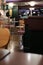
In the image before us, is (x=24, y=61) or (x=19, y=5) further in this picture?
(x=19, y=5)

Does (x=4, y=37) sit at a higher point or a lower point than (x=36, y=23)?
lower

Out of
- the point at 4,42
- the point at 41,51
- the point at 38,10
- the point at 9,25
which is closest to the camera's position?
the point at 4,42

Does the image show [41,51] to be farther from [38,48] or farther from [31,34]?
[31,34]

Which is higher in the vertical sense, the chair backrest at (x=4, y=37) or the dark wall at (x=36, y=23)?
the dark wall at (x=36, y=23)

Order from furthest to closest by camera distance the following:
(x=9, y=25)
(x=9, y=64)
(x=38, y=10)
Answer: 1. (x=38, y=10)
2. (x=9, y=25)
3. (x=9, y=64)

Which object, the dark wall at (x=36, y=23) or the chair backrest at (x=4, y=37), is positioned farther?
the dark wall at (x=36, y=23)

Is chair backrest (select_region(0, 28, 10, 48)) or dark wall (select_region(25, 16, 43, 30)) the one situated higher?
dark wall (select_region(25, 16, 43, 30))

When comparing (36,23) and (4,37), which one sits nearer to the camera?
(4,37)

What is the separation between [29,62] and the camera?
1.31 metres

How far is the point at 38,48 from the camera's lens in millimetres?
3164

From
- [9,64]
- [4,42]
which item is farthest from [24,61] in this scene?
[4,42]

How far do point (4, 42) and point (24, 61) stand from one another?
1.40m

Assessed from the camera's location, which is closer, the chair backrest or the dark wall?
the chair backrest

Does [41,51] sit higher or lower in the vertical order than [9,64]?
lower
